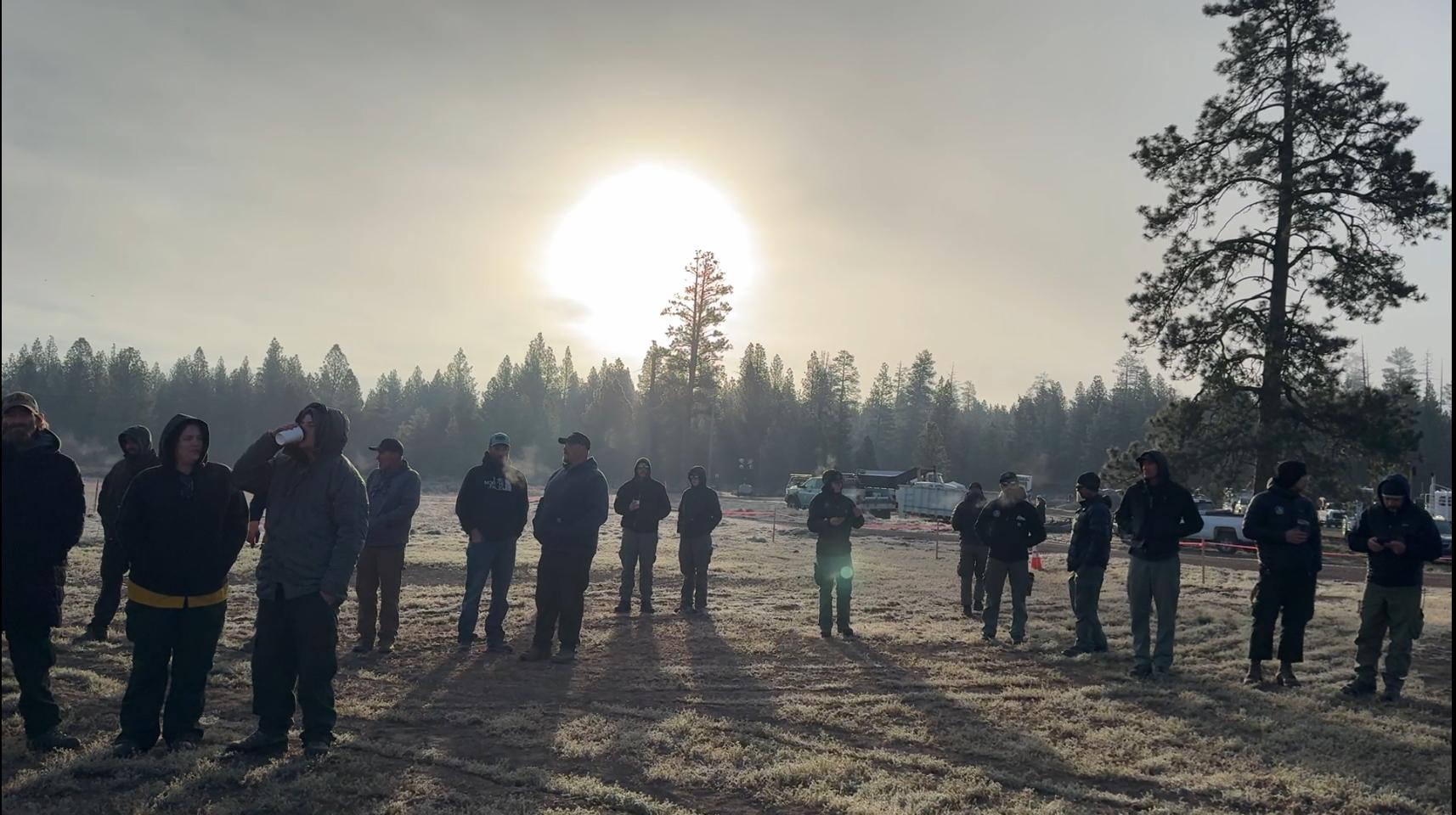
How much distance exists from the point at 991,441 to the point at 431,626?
7764 cm

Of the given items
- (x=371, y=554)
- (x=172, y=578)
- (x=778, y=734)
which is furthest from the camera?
(x=371, y=554)

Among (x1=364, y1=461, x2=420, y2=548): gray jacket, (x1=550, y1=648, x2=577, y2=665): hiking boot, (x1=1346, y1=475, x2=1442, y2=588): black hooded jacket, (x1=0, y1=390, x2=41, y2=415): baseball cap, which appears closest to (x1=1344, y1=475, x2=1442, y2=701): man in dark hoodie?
(x1=1346, y1=475, x2=1442, y2=588): black hooded jacket

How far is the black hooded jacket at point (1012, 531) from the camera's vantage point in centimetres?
1015

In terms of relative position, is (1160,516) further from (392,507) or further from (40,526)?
(40,526)

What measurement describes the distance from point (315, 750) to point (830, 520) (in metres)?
6.24

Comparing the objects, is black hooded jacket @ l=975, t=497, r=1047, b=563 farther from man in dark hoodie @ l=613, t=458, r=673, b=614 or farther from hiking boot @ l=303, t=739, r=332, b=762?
hiking boot @ l=303, t=739, r=332, b=762

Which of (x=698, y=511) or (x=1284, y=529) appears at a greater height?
(x=1284, y=529)

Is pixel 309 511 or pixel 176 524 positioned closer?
pixel 176 524

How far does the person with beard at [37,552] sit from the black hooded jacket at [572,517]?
3.97m

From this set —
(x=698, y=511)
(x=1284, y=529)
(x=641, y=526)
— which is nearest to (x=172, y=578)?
(x=641, y=526)

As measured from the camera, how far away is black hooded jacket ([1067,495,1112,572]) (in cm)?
945

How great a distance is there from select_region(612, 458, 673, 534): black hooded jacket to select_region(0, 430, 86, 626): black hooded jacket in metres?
7.15

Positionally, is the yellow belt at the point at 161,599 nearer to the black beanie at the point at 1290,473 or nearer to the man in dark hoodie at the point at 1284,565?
the man in dark hoodie at the point at 1284,565

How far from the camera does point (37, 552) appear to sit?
15.2ft
